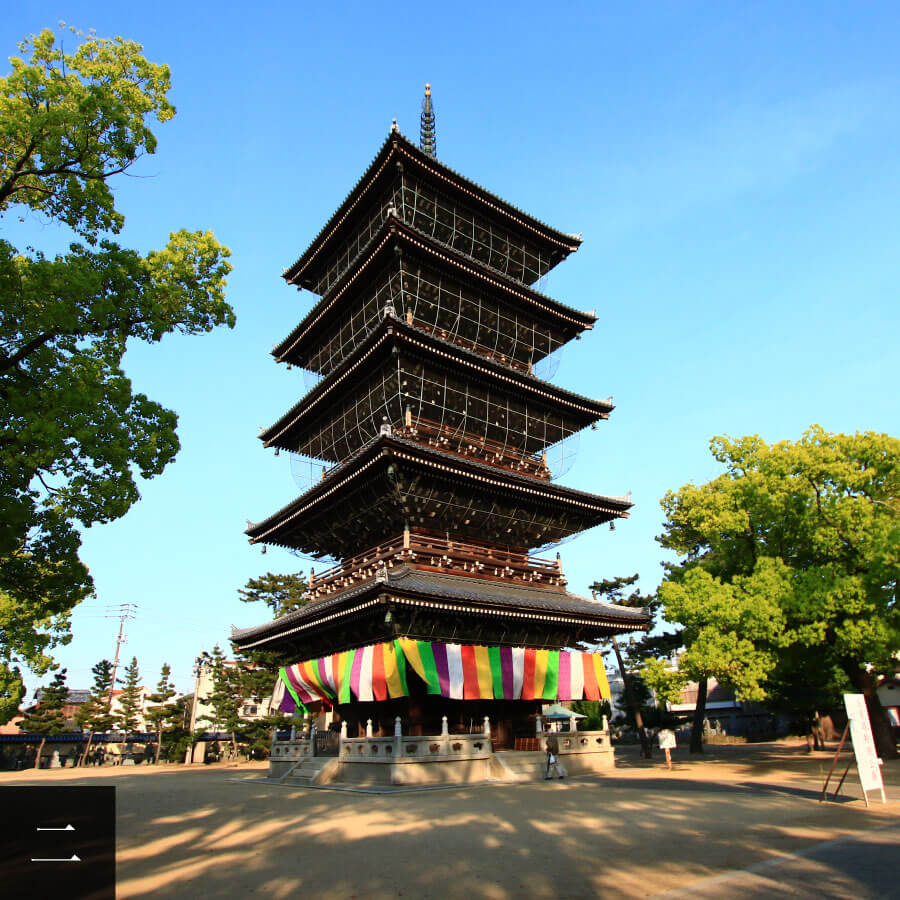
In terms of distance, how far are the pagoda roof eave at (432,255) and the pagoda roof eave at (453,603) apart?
43.9 feet

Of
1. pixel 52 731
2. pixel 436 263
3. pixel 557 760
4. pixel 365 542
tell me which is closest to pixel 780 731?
pixel 557 760

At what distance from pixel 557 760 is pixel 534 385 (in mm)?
14922

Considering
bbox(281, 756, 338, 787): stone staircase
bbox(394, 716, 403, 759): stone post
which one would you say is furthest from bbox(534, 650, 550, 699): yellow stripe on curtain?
bbox(281, 756, 338, 787): stone staircase

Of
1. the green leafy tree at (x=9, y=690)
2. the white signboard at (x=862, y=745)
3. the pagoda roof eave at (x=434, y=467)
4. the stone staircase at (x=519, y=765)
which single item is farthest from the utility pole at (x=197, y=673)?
the white signboard at (x=862, y=745)

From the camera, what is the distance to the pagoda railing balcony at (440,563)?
74.6 feet

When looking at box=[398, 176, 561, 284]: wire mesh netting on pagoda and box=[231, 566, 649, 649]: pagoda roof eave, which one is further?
box=[398, 176, 561, 284]: wire mesh netting on pagoda

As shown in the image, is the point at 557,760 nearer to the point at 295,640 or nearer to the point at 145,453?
the point at 295,640

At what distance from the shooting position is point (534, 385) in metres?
27.6

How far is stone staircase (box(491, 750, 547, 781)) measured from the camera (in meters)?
19.6

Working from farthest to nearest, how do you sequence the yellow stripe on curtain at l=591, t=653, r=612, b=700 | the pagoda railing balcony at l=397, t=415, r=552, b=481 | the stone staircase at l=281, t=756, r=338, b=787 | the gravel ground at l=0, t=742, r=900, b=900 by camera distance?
1. the pagoda railing balcony at l=397, t=415, r=552, b=481
2. the yellow stripe on curtain at l=591, t=653, r=612, b=700
3. the stone staircase at l=281, t=756, r=338, b=787
4. the gravel ground at l=0, t=742, r=900, b=900

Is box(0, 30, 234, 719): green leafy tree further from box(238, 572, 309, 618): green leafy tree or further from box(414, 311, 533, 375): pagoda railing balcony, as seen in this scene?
box(238, 572, 309, 618): green leafy tree

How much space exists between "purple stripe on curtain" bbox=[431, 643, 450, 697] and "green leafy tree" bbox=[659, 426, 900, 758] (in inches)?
367
